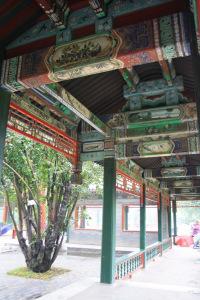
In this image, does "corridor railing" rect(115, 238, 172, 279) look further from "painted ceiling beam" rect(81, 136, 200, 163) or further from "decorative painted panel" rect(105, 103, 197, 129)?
"decorative painted panel" rect(105, 103, 197, 129)

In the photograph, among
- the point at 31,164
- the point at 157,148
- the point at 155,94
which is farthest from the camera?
the point at 31,164

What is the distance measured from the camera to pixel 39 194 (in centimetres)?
1037

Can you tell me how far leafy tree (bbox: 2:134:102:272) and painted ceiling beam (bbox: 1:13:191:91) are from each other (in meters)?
5.51

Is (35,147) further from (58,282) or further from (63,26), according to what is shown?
(63,26)

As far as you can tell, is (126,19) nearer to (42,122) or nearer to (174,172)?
(42,122)

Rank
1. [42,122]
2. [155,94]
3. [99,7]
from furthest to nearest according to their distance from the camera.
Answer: [155,94]
[42,122]
[99,7]

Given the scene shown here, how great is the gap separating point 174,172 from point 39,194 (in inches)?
199

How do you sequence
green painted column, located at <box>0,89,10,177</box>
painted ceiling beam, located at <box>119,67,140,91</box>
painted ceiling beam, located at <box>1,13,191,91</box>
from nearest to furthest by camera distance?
painted ceiling beam, located at <box>1,13,191,91</box> < green painted column, located at <box>0,89,10,177</box> < painted ceiling beam, located at <box>119,67,140,91</box>

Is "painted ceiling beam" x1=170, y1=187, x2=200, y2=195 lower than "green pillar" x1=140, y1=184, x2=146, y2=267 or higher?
higher

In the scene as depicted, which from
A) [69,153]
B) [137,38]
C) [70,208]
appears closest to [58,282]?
[70,208]

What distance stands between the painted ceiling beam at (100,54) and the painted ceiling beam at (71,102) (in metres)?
0.53

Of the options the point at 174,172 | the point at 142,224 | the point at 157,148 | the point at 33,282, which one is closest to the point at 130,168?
the point at 174,172

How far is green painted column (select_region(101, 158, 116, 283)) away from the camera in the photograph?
6879mm

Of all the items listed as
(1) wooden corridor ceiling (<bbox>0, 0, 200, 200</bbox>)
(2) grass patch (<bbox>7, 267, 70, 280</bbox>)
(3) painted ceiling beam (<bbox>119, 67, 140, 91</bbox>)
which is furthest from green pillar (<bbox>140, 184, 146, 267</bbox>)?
(3) painted ceiling beam (<bbox>119, 67, 140, 91</bbox>)
